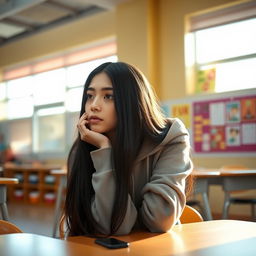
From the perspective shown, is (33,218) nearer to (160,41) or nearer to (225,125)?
(225,125)

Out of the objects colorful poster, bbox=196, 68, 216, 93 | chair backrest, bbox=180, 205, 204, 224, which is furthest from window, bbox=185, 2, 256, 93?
chair backrest, bbox=180, 205, 204, 224

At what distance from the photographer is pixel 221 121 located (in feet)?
16.1

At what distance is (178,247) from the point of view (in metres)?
0.81

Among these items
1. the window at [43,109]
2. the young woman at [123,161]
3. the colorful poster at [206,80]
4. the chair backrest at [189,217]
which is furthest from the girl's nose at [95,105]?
the window at [43,109]

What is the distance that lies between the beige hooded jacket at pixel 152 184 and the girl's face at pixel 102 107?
0.08 metres

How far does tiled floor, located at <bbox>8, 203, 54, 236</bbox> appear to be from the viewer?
4.21 meters

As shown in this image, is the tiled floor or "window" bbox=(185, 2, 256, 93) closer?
the tiled floor

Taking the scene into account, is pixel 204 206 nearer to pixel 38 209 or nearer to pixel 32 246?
pixel 32 246

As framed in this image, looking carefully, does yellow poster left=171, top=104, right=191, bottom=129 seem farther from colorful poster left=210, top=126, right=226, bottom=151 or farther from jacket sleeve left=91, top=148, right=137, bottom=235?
jacket sleeve left=91, top=148, right=137, bottom=235

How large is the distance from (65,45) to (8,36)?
5.37 feet

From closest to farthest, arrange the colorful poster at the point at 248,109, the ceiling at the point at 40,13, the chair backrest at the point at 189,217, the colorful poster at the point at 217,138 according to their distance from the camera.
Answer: the chair backrest at the point at 189,217 < the colorful poster at the point at 248,109 < the colorful poster at the point at 217,138 < the ceiling at the point at 40,13

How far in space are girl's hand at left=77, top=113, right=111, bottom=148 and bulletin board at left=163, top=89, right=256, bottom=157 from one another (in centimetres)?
381

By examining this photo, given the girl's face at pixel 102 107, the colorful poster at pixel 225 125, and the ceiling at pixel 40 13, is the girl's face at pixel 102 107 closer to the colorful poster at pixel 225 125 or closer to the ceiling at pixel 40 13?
the colorful poster at pixel 225 125

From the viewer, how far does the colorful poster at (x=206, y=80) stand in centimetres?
510
